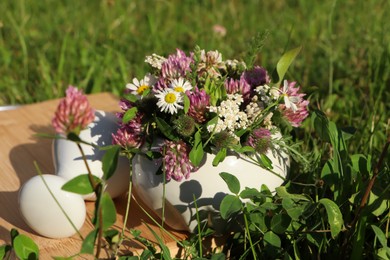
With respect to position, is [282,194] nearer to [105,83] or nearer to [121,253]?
[121,253]

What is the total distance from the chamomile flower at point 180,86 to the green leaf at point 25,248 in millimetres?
354

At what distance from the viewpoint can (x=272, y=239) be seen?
3.86 feet

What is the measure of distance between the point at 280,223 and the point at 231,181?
114 mm

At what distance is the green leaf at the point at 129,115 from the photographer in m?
1.18

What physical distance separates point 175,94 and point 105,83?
1.07 metres

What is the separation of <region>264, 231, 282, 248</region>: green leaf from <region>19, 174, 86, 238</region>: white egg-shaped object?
0.33 meters

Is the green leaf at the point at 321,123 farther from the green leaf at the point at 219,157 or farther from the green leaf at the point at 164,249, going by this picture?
the green leaf at the point at 164,249

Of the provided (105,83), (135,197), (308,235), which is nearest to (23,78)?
(105,83)

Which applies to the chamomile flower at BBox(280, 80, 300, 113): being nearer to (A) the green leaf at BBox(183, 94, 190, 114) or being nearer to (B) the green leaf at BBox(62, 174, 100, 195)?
(A) the green leaf at BBox(183, 94, 190, 114)

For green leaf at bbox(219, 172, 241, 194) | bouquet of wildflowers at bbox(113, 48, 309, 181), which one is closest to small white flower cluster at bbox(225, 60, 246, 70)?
bouquet of wildflowers at bbox(113, 48, 309, 181)

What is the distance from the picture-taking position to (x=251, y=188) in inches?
47.6

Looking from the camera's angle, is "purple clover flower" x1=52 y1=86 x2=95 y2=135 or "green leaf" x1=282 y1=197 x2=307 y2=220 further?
"green leaf" x1=282 y1=197 x2=307 y2=220

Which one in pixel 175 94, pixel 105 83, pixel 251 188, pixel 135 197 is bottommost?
pixel 105 83

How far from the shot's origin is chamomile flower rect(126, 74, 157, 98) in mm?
1227
